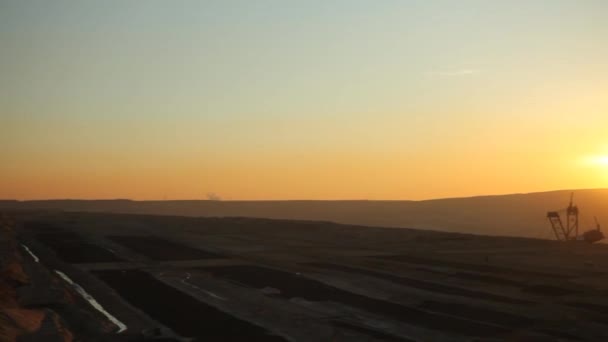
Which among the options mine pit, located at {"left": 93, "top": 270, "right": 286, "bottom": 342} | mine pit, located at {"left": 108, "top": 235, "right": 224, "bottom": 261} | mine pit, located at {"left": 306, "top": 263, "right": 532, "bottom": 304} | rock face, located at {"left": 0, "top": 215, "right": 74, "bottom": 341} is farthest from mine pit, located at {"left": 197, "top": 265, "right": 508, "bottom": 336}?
rock face, located at {"left": 0, "top": 215, "right": 74, "bottom": 341}

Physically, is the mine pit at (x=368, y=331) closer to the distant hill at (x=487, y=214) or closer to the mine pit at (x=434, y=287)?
the mine pit at (x=434, y=287)

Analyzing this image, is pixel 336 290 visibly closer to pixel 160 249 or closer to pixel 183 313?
pixel 183 313

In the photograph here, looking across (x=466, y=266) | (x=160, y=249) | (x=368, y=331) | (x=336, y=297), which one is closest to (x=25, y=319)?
(x=368, y=331)

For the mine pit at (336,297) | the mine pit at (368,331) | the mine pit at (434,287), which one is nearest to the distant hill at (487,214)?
the mine pit at (434,287)

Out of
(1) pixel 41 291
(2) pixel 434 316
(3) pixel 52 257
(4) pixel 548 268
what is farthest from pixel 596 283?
(3) pixel 52 257

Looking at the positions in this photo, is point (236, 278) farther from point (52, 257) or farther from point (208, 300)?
point (52, 257)

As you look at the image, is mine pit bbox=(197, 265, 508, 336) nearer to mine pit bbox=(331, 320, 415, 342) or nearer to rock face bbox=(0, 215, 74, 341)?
mine pit bbox=(331, 320, 415, 342)
